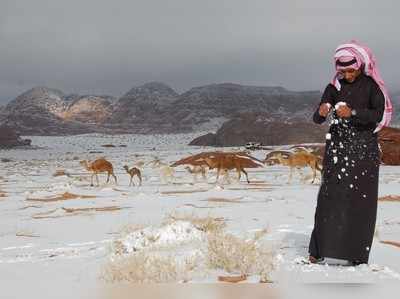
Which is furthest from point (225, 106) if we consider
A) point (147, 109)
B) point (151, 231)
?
point (151, 231)

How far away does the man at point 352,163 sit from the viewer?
409 centimetres

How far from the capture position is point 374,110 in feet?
13.4

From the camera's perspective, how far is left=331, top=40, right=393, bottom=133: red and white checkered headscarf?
4.16 m

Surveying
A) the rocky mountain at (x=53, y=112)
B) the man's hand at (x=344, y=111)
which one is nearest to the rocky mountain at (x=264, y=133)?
the man's hand at (x=344, y=111)

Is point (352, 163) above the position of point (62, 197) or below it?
above

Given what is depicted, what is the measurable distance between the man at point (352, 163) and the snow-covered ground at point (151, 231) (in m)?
0.18

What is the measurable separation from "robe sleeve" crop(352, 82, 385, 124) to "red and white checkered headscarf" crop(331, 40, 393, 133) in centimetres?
4

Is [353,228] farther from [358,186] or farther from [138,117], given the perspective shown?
[138,117]

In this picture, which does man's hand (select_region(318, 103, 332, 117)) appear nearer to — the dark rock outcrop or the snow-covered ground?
the snow-covered ground

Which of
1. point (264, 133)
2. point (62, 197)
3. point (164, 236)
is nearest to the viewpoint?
point (164, 236)

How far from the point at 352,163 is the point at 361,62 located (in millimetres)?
708

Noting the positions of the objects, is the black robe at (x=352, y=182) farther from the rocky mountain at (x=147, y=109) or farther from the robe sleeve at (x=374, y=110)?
the rocky mountain at (x=147, y=109)

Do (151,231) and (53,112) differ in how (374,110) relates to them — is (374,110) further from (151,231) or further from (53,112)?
(53,112)

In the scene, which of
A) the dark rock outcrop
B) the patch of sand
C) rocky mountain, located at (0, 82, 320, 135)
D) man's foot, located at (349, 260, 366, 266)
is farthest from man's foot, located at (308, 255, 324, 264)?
rocky mountain, located at (0, 82, 320, 135)
